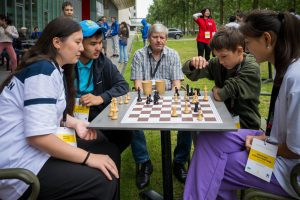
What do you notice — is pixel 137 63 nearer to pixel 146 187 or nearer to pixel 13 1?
pixel 146 187

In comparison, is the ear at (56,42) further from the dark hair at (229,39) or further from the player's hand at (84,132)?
the dark hair at (229,39)

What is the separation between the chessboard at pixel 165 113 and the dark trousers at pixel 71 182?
0.46 metres

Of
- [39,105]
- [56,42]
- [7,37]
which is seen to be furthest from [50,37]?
[7,37]

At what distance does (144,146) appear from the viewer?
3.39m

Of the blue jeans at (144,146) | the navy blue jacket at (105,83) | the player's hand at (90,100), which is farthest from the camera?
the blue jeans at (144,146)

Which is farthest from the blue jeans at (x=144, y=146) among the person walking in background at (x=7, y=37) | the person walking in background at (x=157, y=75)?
the person walking in background at (x=7, y=37)

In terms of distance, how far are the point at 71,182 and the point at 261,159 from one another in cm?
109

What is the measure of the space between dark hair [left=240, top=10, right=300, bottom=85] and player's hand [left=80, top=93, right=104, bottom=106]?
1.44 metres

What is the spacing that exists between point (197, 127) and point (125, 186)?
1548 millimetres

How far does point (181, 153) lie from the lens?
3422mm

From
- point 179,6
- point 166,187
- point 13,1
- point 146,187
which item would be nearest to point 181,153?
point 146,187

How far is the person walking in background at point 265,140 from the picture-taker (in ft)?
6.10

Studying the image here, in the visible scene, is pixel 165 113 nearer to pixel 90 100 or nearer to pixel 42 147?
pixel 90 100

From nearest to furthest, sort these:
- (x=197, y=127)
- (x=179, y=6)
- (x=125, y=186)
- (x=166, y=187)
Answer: (x=197, y=127) < (x=166, y=187) < (x=125, y=186) < (x=179, y=6)
